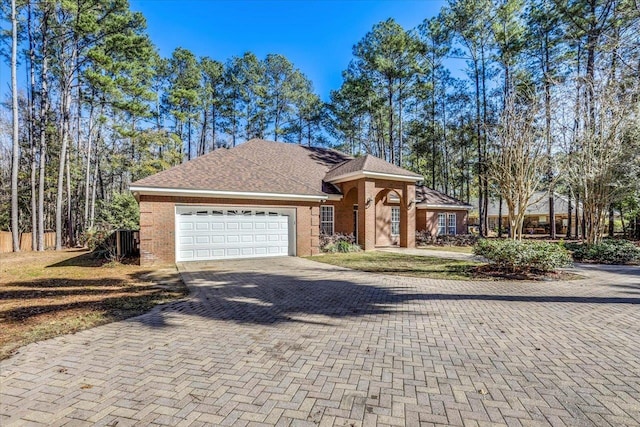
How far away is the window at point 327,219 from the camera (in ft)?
59.3

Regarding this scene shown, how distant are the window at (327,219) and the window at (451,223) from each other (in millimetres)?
10161

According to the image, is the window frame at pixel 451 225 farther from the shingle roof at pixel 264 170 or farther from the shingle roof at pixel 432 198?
the shingle roof at pixel 264 170

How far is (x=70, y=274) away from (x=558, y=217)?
43162mm

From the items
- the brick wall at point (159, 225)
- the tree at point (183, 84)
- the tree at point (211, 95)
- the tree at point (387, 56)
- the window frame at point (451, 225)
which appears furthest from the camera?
the tree at point (211, 95)

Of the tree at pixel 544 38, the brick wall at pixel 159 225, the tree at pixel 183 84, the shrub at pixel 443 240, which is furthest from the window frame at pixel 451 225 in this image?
the tree at pixel 183 84

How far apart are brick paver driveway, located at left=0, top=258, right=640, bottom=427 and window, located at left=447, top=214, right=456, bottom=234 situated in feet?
55.4

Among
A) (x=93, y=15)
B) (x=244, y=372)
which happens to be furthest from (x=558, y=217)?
(x=93, y=15)

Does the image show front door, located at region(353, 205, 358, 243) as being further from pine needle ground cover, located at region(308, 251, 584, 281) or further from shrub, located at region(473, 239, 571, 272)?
shrub, located at region(473, 239, 571, 272)

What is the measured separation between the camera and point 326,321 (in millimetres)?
5254

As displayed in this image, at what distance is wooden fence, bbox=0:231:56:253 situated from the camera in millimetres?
18375

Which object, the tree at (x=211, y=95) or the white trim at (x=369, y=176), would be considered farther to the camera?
the tree at (x=211, y=95)

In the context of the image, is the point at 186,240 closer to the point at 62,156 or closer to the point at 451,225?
the point at 62,156

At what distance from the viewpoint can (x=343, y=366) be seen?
359 cm

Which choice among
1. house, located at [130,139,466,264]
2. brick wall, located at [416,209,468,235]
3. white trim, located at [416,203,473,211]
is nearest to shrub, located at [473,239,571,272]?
house, located at [130,139,466,264]
